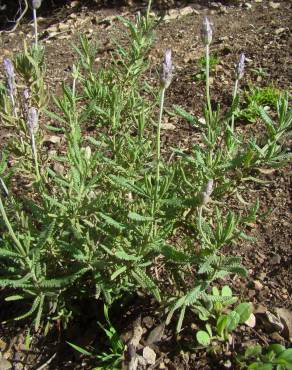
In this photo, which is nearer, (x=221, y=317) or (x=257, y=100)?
(x=221, y=317)

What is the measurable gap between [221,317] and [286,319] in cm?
33

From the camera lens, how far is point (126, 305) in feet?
7.41

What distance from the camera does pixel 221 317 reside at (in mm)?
2139

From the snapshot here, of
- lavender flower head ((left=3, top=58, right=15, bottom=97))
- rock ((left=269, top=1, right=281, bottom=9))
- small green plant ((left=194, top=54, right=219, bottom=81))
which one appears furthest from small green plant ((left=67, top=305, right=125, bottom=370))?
rock ((left=269, top=1, right=281, bottom=9))

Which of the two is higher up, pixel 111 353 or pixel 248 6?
pixel 248 6

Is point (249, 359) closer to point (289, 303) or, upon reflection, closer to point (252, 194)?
point (289, 303)

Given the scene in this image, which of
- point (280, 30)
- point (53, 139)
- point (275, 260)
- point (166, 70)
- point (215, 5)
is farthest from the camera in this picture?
point (215, 5)

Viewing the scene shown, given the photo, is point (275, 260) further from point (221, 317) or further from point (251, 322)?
point (221, 317)

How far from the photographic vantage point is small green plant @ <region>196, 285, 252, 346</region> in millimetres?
2104

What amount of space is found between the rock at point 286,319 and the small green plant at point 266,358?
0.14 metres

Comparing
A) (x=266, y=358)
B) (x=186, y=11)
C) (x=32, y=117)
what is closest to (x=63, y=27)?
(x=186, y=11)

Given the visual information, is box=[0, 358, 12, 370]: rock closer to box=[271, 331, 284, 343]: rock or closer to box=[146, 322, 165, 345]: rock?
box=[146, 322, 165, 345]: rock

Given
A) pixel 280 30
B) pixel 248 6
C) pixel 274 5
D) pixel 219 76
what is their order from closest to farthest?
1. pixel 219 76
2. pixel 280 30
3. pixel 274 5
4. pixel 248 6

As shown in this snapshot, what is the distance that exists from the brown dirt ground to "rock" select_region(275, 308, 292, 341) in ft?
0.16
